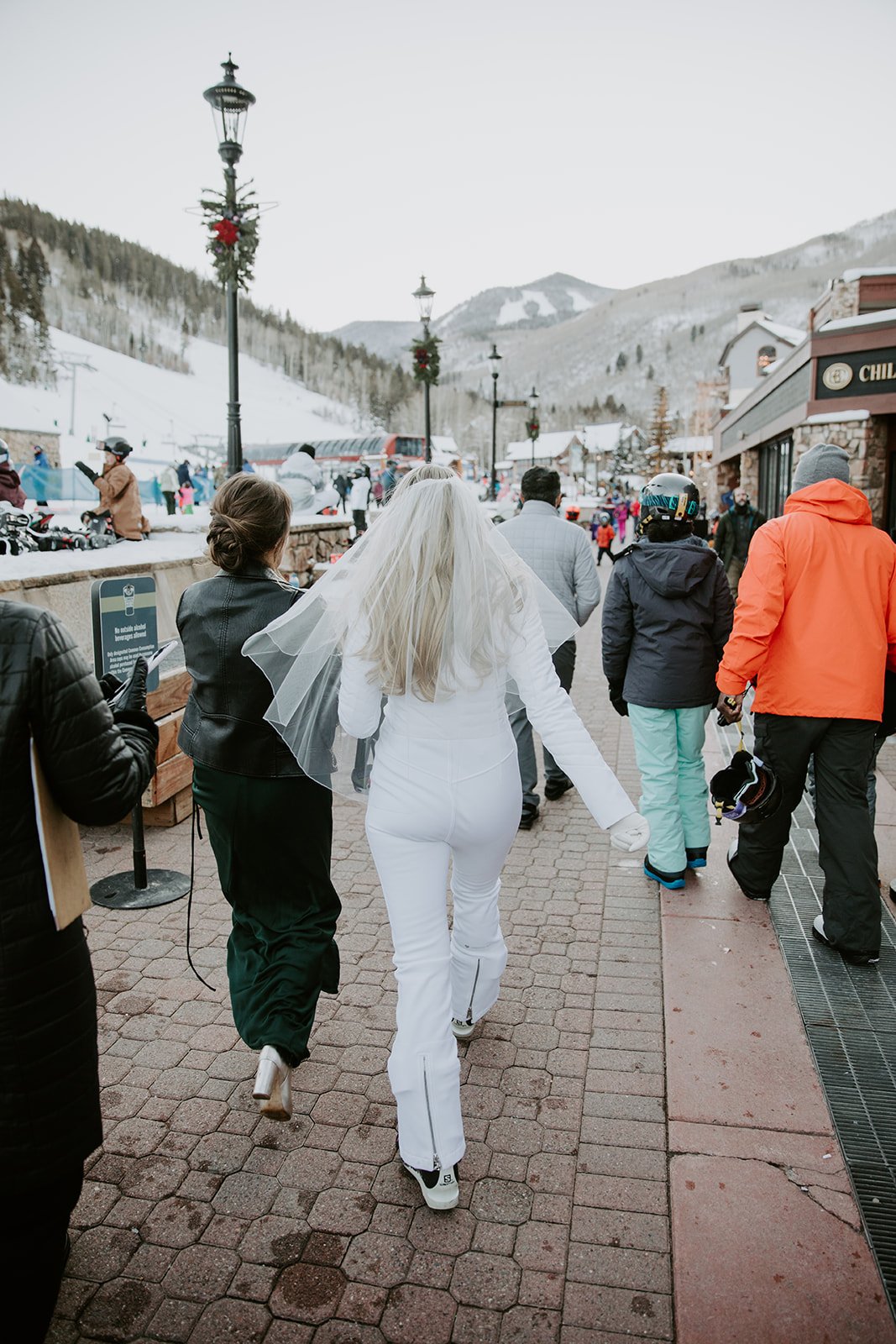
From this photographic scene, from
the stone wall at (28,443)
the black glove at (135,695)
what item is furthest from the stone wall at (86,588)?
the stone wall at (28,443)

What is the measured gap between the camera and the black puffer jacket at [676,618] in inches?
175

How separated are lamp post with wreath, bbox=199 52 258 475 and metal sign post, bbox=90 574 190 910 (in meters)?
5.82

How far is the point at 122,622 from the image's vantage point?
4438 mm

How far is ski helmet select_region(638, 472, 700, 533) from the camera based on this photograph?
447cm

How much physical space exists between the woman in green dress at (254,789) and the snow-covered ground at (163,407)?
4539 cm

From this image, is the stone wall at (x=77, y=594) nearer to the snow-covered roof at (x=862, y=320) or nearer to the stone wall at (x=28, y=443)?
the snow-covered roof at (x=862, y=320)

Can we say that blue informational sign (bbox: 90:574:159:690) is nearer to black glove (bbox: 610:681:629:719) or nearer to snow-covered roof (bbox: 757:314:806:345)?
black glove (bbox: 610:681:629:719)

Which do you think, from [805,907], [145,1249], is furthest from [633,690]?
[145,1249]

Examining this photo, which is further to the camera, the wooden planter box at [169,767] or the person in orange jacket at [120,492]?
the person in orange jacket at [120,492]

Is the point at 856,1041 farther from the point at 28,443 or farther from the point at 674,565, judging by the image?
the point at 28,443

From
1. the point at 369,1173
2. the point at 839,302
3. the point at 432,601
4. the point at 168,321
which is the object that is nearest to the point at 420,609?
the point at 432,601

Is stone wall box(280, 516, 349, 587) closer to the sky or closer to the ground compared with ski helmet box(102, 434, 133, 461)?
closer to the ground

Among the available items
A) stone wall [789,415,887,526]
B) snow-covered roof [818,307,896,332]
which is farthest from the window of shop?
snow-covered roof [818,307,896,332]

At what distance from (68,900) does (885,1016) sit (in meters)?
3.03
